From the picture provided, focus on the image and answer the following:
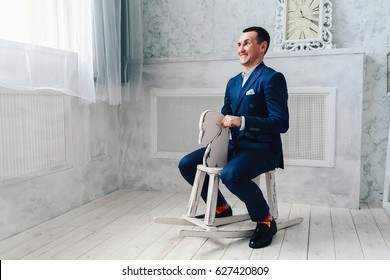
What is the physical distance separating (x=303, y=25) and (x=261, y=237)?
4.93 ft

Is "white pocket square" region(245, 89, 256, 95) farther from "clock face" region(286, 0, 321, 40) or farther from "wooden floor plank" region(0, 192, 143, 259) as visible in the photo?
"wooden floor plank" region(0, 192, 143, 259)

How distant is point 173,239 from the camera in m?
1.94

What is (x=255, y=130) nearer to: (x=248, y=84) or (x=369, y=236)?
(x=248, y=84)

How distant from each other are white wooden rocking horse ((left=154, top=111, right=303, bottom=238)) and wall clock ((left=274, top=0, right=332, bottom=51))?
1.01m

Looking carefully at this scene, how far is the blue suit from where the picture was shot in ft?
5.98

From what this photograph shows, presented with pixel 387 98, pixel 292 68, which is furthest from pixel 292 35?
pixel 387 98

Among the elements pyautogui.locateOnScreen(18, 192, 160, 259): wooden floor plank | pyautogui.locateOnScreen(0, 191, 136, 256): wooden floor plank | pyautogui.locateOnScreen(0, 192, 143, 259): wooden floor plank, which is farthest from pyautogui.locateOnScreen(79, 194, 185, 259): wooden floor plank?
pyautogui.locateOnScreen(0, 191, 136, 256): wooden floor plank

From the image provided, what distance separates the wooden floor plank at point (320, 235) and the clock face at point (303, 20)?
114 centimetres

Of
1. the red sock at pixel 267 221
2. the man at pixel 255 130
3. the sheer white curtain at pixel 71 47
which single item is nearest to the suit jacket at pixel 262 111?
the man at pixel 255 130

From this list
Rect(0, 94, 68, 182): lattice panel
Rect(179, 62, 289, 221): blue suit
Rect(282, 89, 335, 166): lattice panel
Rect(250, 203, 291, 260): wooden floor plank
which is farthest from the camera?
Rect(282, 89, 335, 166): lattice panel

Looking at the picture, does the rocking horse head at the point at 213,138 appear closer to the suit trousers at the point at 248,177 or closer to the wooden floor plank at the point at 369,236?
the suit trousers at the point at 248,177

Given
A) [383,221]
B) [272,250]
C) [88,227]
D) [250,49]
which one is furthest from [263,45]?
[88,227]

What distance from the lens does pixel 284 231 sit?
6.76ft

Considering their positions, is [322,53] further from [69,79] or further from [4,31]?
[4,31]
